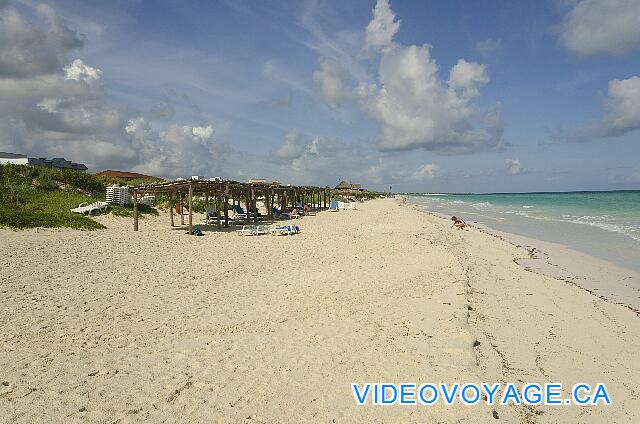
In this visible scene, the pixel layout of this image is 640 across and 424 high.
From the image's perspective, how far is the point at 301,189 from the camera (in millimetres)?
32281

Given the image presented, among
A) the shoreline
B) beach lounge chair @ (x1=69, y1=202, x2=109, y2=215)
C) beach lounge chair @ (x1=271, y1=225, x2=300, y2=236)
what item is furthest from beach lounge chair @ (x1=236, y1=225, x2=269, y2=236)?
the shoreline

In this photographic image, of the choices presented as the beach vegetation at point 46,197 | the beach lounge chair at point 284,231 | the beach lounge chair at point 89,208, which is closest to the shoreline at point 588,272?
the beach lounge chair at point 284,231

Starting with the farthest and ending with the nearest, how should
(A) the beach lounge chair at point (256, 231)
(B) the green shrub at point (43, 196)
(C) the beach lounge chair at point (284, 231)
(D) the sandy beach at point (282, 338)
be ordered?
(C) the beach lounge chair at point (284, 231) → (A) the beach lounge chair at point (256, 231) → (B) the green shrub at point (43, 196) → (D) the sandy beach at point (282, 338)

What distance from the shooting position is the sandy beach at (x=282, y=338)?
12.4 ft

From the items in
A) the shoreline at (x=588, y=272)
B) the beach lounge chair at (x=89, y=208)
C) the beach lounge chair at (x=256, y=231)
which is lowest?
the shoreline at (x=588, y=272)

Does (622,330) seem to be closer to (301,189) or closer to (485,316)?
(485,316)

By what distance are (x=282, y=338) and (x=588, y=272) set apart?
9.61m

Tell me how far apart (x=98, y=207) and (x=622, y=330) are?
21.0m

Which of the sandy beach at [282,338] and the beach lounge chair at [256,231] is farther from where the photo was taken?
the beach lounge chair at [256,231]

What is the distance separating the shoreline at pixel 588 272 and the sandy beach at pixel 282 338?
54 centimetres

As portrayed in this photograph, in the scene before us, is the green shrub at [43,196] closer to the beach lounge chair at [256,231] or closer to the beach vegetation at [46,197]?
the beach vegetation at [46,197]

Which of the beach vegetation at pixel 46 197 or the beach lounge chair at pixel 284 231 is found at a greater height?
the beach vegetation at pixel 46 197

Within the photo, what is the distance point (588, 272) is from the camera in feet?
33.9

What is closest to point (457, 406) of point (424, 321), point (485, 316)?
point (424, 321)
